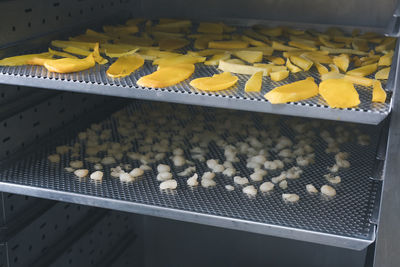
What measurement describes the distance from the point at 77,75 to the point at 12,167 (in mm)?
341

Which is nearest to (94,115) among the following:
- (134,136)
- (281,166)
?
(134,136)

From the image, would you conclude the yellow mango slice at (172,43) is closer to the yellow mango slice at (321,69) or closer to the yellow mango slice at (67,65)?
the yellow mango slice at (67,65)

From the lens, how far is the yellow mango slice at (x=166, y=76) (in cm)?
114

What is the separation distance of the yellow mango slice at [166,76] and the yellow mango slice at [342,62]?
14.0 inches

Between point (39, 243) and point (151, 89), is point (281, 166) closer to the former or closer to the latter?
point (151, 89)

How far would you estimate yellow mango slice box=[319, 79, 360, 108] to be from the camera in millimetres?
1030

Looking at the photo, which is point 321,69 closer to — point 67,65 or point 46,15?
point 67,65

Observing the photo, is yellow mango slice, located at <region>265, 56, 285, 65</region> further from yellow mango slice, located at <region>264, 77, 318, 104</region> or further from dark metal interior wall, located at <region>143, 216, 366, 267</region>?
dark metal interior wall, located at <region>143, 216, 366, 267</region>

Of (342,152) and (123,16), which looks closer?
(342,152)

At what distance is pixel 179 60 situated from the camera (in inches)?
52.5

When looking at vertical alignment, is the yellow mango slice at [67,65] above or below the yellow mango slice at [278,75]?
above

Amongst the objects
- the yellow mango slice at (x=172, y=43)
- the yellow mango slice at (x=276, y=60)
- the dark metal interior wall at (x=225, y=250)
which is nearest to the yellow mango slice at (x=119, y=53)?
the yellow mango slice at (x=172, y=43)

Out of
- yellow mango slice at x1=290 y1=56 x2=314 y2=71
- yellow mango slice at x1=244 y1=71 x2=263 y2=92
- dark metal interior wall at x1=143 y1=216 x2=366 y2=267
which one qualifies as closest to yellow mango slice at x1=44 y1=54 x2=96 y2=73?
yellow mango slice at x1=244 y1=71 x2=263 y2=92

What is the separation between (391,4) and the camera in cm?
174
